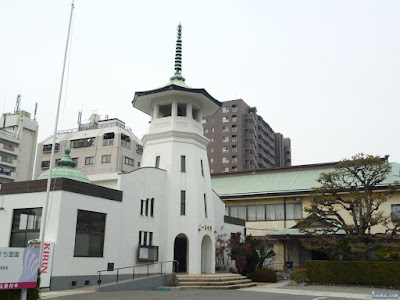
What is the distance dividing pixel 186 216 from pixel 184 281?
14.7 ft

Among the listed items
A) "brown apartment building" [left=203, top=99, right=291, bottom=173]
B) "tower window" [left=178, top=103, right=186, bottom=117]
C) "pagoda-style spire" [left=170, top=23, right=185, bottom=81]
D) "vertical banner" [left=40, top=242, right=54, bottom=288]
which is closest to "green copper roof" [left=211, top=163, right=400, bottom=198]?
"tower window" [left=178, top=103, right=186, bottom=117]

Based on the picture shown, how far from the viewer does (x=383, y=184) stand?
128 feet

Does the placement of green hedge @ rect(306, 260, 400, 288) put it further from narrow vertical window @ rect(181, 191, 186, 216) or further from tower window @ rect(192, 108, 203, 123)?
tower window @ rect(192, 108, 203, 123)

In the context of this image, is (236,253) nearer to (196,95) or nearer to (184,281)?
(184,281)

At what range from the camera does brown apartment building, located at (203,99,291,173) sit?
9350 cm

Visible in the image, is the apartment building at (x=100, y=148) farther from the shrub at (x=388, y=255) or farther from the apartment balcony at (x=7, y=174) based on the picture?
the shrub at (x=388, y=255)

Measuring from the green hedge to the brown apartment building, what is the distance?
6418 centimetres

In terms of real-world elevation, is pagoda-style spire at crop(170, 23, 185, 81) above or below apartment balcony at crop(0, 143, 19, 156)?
below

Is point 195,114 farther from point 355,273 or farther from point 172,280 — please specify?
point 355,273

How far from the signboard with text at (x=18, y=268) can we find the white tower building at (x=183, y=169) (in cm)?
1424

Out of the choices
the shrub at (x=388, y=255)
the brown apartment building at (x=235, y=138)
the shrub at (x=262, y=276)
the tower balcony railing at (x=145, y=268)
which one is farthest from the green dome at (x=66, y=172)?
the brown apartment building at (x=235, y=138)

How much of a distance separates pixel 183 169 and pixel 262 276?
33.3 feet

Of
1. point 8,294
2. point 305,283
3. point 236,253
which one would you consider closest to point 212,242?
point 236,253

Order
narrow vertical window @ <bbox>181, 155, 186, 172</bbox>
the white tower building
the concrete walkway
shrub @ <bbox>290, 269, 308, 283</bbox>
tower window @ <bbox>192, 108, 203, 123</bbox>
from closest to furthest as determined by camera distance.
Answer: the concrete walkway < shrub @ <bbox>290, 269, 308, 283</bbox> < the white tower building < narrow vertical window @ <bbox>181, 155, 186, 172</bbox> < tower window @ <bbox>192, 108, 203, 123</bbox>
